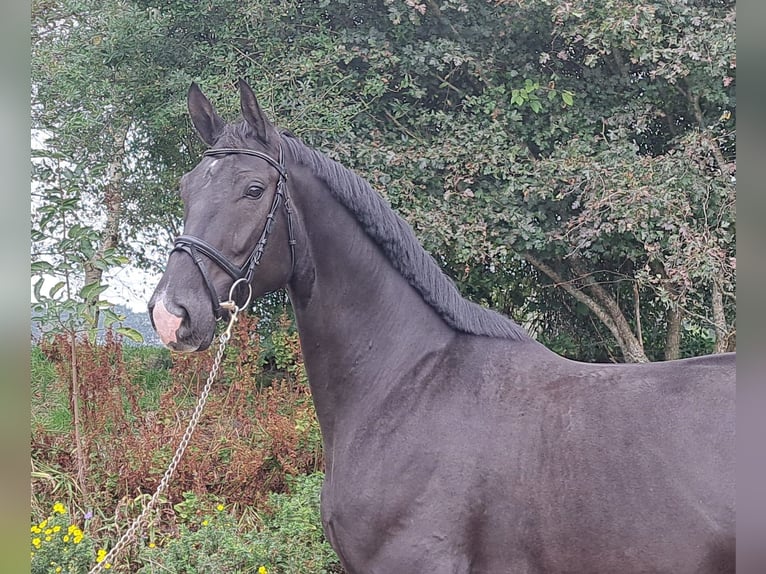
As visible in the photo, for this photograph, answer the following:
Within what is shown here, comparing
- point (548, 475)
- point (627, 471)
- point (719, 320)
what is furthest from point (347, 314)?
point (719, 320)

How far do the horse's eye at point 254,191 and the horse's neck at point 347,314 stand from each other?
0.53 ft

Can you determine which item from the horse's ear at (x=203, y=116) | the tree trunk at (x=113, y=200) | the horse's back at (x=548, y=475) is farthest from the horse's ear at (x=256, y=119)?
the tree trunk at (x=113, y=200)

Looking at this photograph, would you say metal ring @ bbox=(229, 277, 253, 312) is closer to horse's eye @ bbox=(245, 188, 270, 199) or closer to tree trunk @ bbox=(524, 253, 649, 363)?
horse's eye @ bbox=(245, 188, 270, 199)

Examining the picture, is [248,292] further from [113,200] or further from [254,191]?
[113,200]

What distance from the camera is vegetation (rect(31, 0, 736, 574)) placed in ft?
17.3

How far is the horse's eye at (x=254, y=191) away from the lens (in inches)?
92.7

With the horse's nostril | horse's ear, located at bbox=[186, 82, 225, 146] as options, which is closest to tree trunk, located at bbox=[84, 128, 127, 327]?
horse's ear, located at bbox=[186, 82, 225, 146]

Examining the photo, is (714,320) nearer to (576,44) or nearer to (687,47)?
(687,47)

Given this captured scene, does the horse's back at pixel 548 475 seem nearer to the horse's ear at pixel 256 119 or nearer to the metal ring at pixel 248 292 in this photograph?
the metal ring at pixel 248 292

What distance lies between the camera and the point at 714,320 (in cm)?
566

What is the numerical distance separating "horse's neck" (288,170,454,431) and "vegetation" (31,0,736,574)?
257cm

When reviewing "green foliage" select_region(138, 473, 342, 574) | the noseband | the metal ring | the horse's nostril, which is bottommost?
"green foliage" select_region(138, 473, 342, 574)

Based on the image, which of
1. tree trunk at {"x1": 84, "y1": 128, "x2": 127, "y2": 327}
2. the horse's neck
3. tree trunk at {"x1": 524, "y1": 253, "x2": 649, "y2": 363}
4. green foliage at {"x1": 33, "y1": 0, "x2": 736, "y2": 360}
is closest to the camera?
the horse's neck

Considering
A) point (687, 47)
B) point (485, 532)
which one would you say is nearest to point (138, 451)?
point (485, 532)
